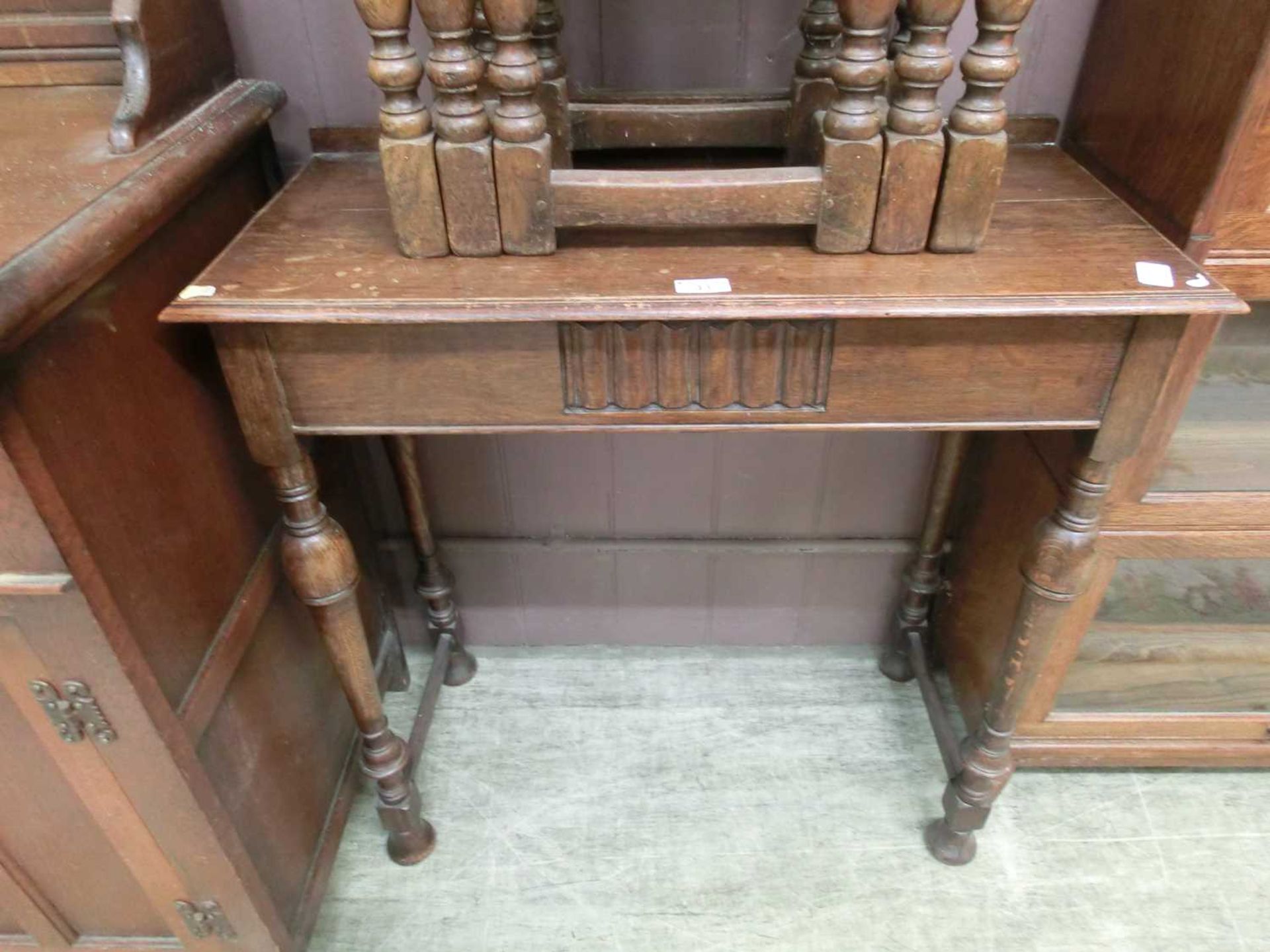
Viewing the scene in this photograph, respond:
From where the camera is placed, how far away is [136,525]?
86 cm

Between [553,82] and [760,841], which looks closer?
[553,82]

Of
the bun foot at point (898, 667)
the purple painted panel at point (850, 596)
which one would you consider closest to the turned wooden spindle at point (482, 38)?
the purple painted panel at point (850, 596)

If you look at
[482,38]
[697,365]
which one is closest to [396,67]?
[482,38]

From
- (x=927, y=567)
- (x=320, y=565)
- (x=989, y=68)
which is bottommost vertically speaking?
(x=927, y=567)

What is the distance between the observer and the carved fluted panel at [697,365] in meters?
0.84

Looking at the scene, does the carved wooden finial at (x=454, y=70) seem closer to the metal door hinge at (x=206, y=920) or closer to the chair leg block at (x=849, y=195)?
the chair leg block at (x=849, y=195)

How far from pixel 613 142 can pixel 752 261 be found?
0.30 meters

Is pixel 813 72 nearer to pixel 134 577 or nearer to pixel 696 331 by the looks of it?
pixel 696 331

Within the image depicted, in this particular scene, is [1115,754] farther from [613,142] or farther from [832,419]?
[613,142]

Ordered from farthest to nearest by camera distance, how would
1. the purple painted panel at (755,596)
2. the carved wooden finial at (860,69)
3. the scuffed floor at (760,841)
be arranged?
the purple painted panel at (755,596) → the scuffed floor at (760,841) → the carved wooden finial at (860,69)

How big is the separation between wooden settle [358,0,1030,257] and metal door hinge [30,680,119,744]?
52 centimetres

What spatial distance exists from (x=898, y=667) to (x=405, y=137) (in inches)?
49.6

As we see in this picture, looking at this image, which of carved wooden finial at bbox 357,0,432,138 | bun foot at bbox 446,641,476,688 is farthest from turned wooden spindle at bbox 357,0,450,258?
bun foot at bbox 446,641,476,688

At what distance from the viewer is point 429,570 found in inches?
61.4
